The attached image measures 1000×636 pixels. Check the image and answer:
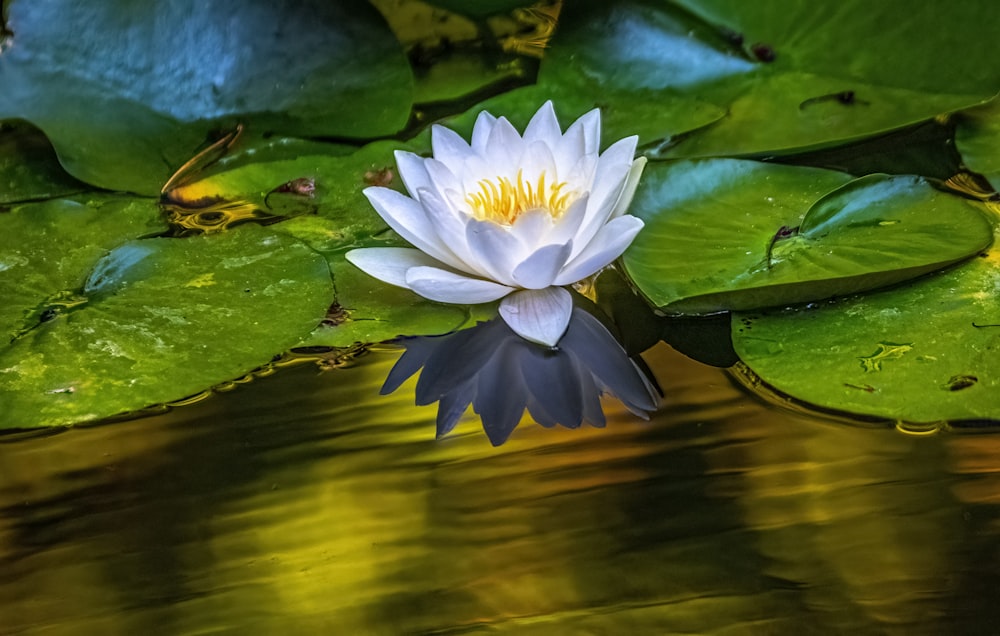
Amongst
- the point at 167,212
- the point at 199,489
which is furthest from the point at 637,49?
the point at 199,489

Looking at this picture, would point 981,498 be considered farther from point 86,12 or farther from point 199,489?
point 86,12

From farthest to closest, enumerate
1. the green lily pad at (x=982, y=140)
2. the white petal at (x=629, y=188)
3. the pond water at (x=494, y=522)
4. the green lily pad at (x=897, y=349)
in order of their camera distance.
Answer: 1. the green lily pad at (x=982, y=140)
2. the white petal at (x=629, y=188)
3. the green lily pad at (x=897, y=349)
4. the pond water at (x=494, y=522)

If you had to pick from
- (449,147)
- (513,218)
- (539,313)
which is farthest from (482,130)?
(539,313)

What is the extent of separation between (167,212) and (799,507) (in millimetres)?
875

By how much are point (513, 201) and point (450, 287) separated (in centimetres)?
13

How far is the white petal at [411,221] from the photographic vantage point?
0.90 m

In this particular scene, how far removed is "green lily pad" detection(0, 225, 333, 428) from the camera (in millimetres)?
836

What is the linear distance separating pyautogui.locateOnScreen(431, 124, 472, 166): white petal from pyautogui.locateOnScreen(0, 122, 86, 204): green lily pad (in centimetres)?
56

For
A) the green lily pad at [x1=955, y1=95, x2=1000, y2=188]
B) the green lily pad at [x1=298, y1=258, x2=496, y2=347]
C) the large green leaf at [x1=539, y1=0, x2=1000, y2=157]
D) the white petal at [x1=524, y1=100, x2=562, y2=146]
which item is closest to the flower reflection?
the green lily pad at [x1=298, y1=258, x2=496, y2=347]

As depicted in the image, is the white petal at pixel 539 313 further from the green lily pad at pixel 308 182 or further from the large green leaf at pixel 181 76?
the large green leaf at pixel 181 76

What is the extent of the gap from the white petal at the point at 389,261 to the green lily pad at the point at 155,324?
52mm

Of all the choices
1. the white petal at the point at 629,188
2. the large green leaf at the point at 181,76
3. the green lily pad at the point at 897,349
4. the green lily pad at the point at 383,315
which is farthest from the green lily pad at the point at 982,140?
the large green leaf at the point at 181,76

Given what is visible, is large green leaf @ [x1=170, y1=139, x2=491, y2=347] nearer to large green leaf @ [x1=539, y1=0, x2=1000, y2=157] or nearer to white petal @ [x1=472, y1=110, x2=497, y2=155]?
white petal @ [x1=472, y1=110, x2=497, y2=155]

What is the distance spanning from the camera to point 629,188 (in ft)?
3.10
